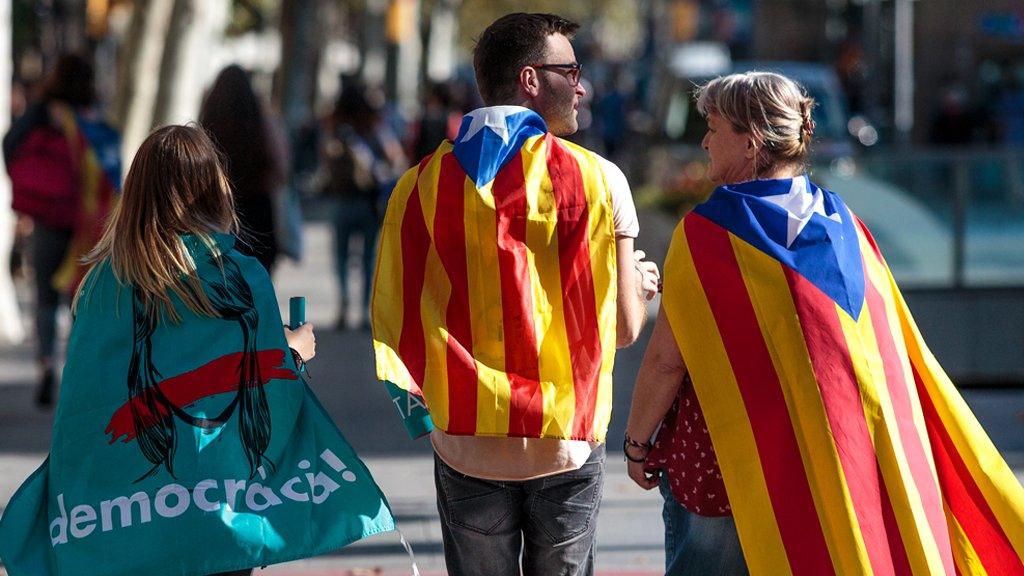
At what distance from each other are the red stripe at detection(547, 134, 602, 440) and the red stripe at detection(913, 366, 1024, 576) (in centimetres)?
74

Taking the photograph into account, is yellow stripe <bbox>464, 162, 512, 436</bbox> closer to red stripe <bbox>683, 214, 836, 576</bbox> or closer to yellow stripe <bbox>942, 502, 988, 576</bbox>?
red stripe <bbox>683, 214, 836, 576</bbox>

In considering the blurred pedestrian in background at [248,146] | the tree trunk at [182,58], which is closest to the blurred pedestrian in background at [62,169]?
the blurred pedestrian in background at [248,146]

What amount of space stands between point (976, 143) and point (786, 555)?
Answer: 19.6 m

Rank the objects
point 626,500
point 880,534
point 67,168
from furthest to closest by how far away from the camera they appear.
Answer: point 67,168 → point 626,500 → point 880,534

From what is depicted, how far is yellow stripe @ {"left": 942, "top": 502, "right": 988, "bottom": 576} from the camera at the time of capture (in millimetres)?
3506

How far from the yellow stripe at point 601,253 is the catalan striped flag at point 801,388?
131 mm

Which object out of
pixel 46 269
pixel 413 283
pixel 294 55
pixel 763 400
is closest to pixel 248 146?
pixel 46 269

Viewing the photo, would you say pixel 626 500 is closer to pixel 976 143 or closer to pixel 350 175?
pixel 350 175

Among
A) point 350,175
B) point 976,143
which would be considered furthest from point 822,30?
point 350,175

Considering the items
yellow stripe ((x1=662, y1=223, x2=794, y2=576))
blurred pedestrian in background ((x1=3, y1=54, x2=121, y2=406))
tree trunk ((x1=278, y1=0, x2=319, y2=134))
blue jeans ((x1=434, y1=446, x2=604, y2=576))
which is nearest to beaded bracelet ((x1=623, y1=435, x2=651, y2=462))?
blue jeans ((x1=434, y1=446, x2=604, y2=576))

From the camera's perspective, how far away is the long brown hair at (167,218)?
11.3 feet

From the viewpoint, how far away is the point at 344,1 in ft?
149

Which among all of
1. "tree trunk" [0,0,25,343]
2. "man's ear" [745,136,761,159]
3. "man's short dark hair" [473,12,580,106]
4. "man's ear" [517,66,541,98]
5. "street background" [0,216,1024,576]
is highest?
"man's short dark hair" [473,12,580,106]

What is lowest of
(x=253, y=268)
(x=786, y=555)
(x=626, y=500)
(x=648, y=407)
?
(x=626, y=500)
